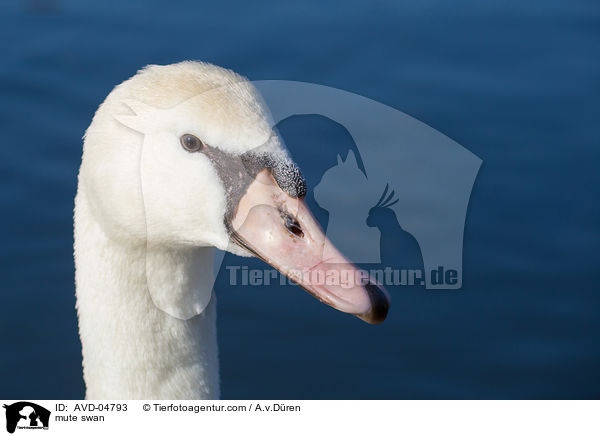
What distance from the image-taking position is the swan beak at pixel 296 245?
2.80 m

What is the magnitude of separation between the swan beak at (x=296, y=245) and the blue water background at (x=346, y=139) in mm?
2924

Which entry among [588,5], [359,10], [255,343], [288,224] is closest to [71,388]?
[255,343]

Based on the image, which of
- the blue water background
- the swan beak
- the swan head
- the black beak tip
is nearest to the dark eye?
the swan head

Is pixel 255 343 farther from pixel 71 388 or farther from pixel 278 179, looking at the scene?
pixel 278 179

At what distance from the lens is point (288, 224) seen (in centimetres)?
287

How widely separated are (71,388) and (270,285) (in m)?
1.48
